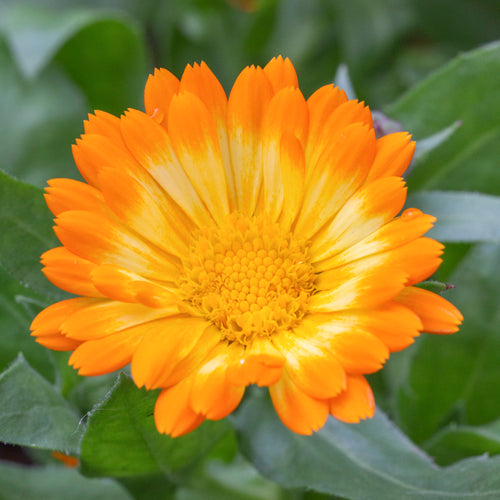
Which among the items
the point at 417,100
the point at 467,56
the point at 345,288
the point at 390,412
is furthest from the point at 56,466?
the point at 467,56

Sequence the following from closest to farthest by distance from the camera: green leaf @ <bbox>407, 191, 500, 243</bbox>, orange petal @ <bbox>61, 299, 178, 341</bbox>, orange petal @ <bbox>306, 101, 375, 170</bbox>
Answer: orange petal @ <bbox>61, 299, 178, 341</bbox>
orange petal @ <bbox>306, 101, 375, 170</bbox>
green leaf @ <bbox>407, 191, 500, 243</bbox>

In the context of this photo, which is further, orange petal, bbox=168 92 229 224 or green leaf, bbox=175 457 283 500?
green leaf, bbox=175 457 283 500

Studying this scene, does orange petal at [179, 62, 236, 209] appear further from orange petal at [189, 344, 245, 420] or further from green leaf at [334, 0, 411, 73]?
green leaf at [334, 0, 411, 73]

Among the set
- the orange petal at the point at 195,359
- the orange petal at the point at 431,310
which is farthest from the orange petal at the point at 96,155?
the orange petal at the point at 431,310

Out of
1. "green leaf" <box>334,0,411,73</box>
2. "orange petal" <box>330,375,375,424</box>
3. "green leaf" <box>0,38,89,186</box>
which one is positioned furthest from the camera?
"green leaf" <box>334,0,411,73</box>

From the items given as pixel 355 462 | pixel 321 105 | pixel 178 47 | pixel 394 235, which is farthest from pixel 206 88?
pixel 178 47

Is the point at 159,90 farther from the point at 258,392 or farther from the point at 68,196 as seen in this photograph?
the point at 258,392

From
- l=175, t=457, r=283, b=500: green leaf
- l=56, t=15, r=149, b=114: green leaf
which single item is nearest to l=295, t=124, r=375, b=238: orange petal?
l=175, t=457, r=283, b=500: green leaf

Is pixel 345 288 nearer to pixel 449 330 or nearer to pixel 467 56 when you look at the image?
pixel 449 330
